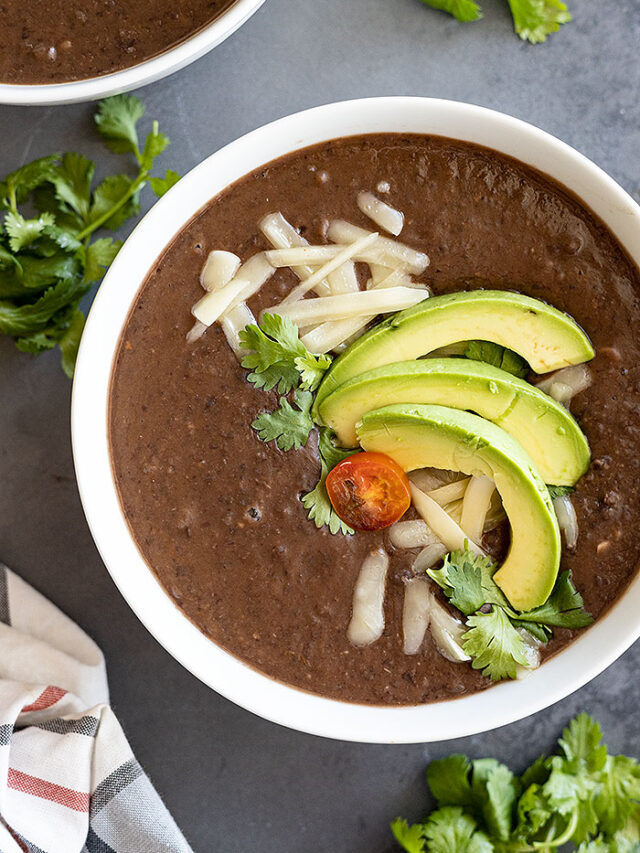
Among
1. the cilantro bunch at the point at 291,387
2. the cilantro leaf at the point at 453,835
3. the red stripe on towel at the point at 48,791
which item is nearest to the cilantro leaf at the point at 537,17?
the cilantro bunch at the point at 291,387

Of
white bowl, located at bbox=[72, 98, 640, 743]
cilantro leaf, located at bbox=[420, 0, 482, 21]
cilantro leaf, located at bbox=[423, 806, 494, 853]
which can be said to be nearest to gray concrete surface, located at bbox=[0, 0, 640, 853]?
cilantro leaf, located at bbox=[420, 0, 482, 21]

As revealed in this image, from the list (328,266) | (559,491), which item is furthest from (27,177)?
(559,491)

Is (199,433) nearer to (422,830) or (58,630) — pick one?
(58,630)

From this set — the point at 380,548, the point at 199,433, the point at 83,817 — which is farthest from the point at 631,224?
the point at 83,817

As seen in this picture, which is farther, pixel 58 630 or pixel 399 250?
pixel 58 630

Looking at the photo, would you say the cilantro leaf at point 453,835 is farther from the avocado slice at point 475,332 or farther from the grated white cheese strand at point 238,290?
the grated white cheese strand at point 238,290

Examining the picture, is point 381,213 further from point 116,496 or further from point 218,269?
point 116,496
